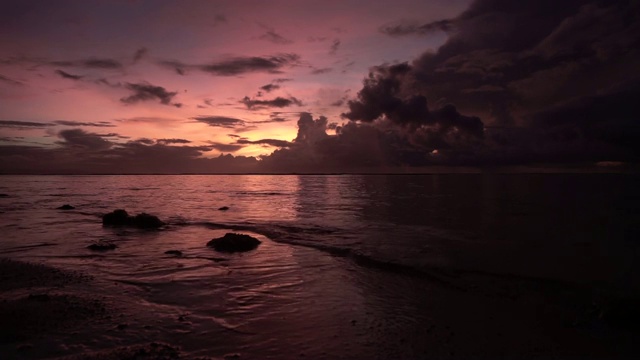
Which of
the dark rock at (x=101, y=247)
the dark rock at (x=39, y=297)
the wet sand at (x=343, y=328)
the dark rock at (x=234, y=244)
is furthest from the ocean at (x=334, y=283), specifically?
the dark rock at (x=39, y=297)

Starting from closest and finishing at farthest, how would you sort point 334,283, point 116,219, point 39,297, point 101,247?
point 39,297
point 334,283
point 101,247
point 116,219

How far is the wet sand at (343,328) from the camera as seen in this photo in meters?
7.41

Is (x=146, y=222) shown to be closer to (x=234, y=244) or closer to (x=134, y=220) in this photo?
(x=134, y=220)

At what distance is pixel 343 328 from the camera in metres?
8.70

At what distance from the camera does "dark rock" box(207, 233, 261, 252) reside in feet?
60.2

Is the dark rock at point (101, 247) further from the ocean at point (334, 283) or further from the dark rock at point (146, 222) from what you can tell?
the dark rock at point (146, 222)

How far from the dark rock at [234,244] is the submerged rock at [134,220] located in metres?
9.10

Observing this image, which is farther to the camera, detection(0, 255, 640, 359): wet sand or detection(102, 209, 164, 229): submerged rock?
detection(102, 209, 164, 229): submerged rock

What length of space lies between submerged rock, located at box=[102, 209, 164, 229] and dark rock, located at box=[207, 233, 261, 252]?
29.9 ft

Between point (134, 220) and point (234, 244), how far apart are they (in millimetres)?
12431

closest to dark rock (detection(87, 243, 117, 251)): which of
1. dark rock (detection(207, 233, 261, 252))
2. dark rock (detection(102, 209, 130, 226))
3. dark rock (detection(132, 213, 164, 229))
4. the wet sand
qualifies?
dark rock (detection(207, 233, 261, 252))

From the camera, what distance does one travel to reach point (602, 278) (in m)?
14.7

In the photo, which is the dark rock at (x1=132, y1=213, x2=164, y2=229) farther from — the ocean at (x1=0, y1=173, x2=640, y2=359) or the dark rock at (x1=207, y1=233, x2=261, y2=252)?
the dark rock at (x1=207, y1=233, x2=261, y2=252)

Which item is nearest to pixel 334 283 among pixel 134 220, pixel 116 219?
pixel 134 220
